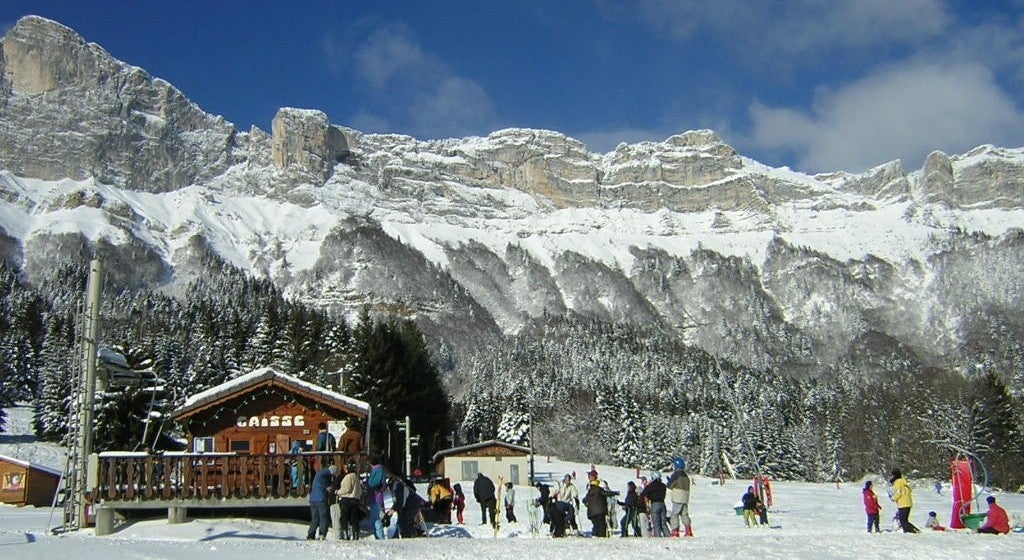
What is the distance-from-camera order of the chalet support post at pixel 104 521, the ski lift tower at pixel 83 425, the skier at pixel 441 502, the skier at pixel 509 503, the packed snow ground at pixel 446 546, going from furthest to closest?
the skier at pixel 509 503
the skier at pixel 441 502
the ski lift tower at pixel 83 425
the chalet support post at pixel 104 521
the packed snow ground at pixel 446 546

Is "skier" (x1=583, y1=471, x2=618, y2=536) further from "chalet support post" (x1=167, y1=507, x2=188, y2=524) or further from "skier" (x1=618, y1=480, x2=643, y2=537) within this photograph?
"chalet support post" (x1=167, y1=507, x2=188, y2=524)

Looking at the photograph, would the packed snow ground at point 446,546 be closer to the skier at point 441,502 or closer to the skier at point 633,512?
the skier at point 633,512

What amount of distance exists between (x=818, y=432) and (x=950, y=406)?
75.6 ft

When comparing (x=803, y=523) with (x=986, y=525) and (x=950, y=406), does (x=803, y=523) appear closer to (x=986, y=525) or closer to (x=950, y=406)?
(x=986, y=525)

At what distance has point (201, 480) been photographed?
65.7 ft

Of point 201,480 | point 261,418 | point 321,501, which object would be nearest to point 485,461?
point 261,418

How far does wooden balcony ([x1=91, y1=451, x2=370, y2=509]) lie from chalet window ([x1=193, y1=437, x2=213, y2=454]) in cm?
1006

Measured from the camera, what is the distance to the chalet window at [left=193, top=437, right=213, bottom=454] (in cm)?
3002

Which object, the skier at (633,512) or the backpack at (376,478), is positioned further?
the skier at (633,512)

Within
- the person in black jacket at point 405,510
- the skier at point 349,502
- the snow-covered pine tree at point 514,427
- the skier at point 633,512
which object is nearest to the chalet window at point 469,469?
the snow-covered pine tree at point 514,427

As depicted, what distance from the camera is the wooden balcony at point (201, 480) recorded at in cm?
1962

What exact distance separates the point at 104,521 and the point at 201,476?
87.6 inches

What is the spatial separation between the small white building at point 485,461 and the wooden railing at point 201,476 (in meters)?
45.0

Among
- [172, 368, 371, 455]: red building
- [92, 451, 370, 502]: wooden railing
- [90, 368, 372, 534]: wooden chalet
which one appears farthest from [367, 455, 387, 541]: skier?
[172, 368, 371, 455]: red building
